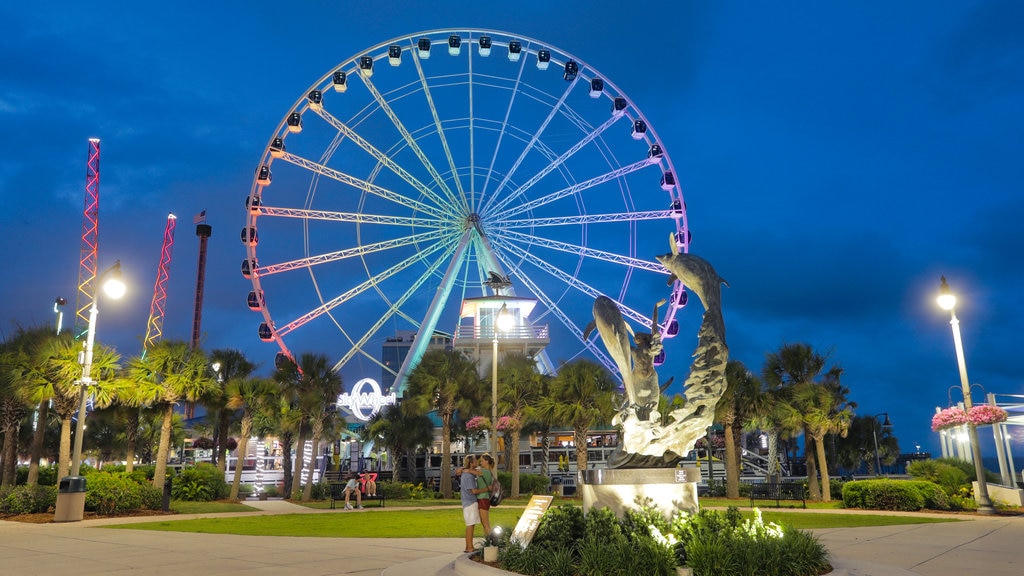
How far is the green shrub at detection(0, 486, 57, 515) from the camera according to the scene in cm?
2238

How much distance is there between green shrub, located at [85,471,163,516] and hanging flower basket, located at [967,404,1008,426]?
28.3m

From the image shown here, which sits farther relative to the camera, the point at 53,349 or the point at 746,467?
the point at 746,467

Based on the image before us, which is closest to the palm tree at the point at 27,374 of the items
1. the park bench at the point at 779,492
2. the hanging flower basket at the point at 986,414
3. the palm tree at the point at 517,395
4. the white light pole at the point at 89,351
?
the white light pole at the point at 89,351

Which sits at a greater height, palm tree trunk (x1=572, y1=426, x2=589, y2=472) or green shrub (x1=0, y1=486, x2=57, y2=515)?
palm tree trunk (x1=572, y1=426, x2=589, y2=472)

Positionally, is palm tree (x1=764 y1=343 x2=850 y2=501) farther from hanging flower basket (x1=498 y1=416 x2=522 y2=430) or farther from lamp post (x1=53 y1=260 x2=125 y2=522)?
lamp post (x1=53 y1=260 x2=125 y2=522)

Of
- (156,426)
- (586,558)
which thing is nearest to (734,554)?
(586,558)

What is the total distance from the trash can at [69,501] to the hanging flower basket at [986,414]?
2768 cm

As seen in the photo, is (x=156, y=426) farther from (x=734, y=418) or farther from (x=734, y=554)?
(x=734, y=554)

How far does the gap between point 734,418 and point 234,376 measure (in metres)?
25.6

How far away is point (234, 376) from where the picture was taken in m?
36.4

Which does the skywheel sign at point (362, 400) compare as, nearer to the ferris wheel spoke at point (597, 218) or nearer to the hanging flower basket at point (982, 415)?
the ferris wheel spoke at point (597, 218)

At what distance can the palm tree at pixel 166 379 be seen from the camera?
2966cm

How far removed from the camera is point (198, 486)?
33.2 meters

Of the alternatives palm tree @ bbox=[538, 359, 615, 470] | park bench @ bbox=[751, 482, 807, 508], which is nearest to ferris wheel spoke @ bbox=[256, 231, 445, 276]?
palm tree @ bbox=[538, 359, 615, 470]
